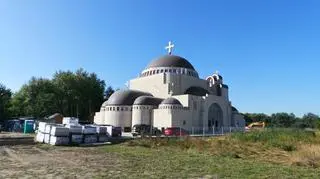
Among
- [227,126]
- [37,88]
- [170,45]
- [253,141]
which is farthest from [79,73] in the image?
[253,141]

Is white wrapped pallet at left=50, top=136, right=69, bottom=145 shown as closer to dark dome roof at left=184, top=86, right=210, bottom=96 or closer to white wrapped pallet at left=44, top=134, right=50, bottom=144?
white wrapped pallet at left=44, top=134, right=50, bottom=144

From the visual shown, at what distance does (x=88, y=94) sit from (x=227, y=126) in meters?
29.3

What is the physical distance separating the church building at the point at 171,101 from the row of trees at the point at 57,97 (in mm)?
11986

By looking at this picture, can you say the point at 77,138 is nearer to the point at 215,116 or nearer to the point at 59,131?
the point at 59,131

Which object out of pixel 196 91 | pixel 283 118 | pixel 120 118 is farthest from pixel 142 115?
pixel 283 118

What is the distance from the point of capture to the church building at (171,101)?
173 feet

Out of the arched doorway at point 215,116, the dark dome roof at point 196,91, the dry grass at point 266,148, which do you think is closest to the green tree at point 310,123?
the dry grass at point 266,148

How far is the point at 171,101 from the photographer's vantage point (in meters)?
52.3

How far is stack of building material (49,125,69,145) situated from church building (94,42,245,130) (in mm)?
24802

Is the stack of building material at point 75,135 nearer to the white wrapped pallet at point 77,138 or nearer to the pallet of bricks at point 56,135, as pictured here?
the white wrapped pallet at point 77,138

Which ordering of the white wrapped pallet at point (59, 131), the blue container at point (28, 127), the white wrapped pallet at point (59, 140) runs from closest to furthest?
the white wrapped pallet at point (59, 140)
the white wrapped pallet at point (59, 131)
the blue container at point (28, 127)

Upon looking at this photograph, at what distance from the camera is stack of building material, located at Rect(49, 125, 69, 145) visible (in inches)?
1074

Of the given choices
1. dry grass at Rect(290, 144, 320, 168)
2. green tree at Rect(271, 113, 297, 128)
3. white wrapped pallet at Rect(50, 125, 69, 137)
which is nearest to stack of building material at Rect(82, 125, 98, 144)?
white wrapped pallet at Rect(50, 125, 69, 137)

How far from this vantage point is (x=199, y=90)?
60.8 m
